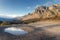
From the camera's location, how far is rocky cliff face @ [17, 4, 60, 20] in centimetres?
401

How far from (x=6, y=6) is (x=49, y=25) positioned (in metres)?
1.58

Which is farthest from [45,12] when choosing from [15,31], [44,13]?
[15,31]

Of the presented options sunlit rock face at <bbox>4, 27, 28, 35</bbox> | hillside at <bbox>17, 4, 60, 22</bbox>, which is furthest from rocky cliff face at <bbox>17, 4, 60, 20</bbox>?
sunlit rock face at <bbox>4, 27, 28, 35</bbox>

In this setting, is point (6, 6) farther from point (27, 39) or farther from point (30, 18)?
point (27, 39)

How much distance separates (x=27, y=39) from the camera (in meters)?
3.19

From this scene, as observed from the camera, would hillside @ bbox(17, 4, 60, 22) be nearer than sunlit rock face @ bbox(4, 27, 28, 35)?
No

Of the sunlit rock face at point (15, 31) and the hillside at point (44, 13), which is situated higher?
the hillside at point (44, 13)

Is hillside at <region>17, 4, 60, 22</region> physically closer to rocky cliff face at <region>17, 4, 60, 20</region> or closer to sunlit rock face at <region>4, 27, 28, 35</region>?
rocky cliff face at <region>17, 4, 60, 20</region>

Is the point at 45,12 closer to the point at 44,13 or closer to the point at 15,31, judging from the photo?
the point at 44,13

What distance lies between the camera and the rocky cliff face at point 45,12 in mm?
4008

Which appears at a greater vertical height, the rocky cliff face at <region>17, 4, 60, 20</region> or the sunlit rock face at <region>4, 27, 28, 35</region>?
the rocky cliff face at <region>17, 4, 60, 20</region>

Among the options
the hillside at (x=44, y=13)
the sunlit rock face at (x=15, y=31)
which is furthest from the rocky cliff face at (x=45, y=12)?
the sunlit rock face at (x=15, y=31)

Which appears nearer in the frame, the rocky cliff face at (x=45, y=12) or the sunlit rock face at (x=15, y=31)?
the sunlit rock face at (x=15, y=31)

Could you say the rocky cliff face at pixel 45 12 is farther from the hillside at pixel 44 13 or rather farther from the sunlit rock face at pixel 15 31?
the sunlit rock face at pixel 15 31
